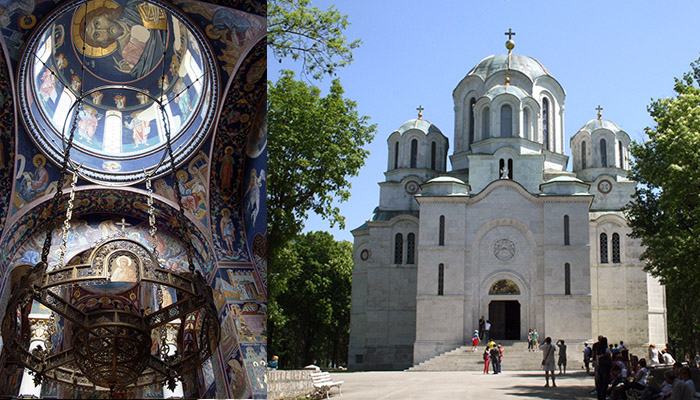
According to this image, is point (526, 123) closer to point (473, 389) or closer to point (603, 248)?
point (603, 248)

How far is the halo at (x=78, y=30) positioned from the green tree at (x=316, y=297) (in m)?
15.2

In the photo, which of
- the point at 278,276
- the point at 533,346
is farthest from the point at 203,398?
the point at 533,346

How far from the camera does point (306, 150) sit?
15.7 m

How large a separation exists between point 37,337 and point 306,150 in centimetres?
645

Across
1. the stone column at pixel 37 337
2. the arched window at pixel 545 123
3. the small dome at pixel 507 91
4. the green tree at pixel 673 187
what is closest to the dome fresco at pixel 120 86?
the stone column at pixel 37 337

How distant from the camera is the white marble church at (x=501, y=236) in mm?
24609

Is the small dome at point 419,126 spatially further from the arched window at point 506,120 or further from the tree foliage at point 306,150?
the tree foliage at point 306,150

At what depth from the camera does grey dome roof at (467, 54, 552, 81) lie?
30125mm

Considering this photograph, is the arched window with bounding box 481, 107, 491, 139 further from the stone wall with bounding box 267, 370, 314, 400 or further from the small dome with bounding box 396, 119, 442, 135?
the stone wall with bounding box 267, 370, 314, 400

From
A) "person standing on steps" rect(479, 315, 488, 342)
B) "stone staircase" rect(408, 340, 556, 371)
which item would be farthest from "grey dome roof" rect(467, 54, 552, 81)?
"stone staircase" rect(408, 340, 556, 371)

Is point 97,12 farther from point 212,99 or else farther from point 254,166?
point 254,166

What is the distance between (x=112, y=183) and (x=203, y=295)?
677 cm

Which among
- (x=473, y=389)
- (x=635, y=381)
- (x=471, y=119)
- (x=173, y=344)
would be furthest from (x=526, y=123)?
(x=635, y=381)

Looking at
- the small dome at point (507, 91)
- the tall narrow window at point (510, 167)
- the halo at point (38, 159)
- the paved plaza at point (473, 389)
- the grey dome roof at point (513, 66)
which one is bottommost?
the paved plaza at point (473, 389)
